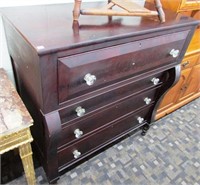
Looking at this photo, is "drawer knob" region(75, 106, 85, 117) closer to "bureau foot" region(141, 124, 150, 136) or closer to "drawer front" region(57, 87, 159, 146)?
"drawer front" region(57, 87, 159, 146)

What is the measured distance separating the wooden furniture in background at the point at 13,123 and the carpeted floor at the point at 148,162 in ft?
1.76

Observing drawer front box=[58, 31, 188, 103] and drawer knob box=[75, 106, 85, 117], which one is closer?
drawer front box=[58, 31, 188, 103]

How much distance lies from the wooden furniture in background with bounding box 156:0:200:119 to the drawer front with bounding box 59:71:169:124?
0.39 meters

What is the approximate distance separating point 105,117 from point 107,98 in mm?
159

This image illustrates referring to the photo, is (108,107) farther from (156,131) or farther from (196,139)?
(196,139)

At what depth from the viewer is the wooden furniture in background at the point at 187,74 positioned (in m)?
1.10

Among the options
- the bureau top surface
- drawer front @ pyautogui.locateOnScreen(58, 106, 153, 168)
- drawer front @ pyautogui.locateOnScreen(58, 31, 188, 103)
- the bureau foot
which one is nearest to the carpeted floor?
the bureau foot

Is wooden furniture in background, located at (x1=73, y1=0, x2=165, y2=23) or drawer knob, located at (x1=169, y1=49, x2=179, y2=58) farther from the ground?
wooden furniture in background, located at (x1=73, y1=0, x2=165, y2=23)

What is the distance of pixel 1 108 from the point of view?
75 centimetres

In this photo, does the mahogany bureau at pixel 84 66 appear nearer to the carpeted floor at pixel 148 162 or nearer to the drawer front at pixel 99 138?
the drawer front at pixel 99 138

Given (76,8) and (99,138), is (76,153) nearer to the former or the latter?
(99,138)

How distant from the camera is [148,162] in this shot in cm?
138

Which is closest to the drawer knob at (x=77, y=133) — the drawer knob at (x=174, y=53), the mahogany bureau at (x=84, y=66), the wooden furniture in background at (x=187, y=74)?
the mahogany bureau at (x=84, y=66)

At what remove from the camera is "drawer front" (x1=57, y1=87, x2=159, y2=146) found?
36.8 inches
